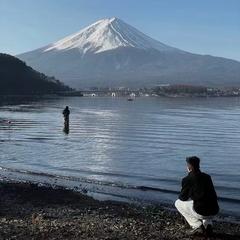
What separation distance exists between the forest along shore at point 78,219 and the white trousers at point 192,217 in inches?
11.7

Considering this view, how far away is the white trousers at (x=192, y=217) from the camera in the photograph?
12.2 m

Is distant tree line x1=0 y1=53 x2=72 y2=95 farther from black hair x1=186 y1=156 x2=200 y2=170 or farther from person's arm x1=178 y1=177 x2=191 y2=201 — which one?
black hair x1=186 y1=156 x2=200 y2=170

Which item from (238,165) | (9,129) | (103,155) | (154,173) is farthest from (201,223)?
(9,129)

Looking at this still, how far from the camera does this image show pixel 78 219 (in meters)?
14.3

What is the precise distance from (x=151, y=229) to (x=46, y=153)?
20.7m

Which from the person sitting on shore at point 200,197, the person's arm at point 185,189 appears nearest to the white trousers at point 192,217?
the person sitting on shore at point 200,197

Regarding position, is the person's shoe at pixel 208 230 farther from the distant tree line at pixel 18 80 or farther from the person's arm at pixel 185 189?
the distant tree line at pixel 18 80

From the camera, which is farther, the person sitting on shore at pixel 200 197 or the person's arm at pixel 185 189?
the person's arm at pixel 185 189

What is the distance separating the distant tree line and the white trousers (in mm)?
143933

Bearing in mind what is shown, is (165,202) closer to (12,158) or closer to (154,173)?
(154,173)

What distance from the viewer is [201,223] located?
12250 millimetres

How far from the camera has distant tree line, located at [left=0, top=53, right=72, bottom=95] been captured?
158 metres

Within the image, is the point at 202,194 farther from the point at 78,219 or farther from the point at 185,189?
the point at 78,219

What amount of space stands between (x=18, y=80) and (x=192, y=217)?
15656 cm
